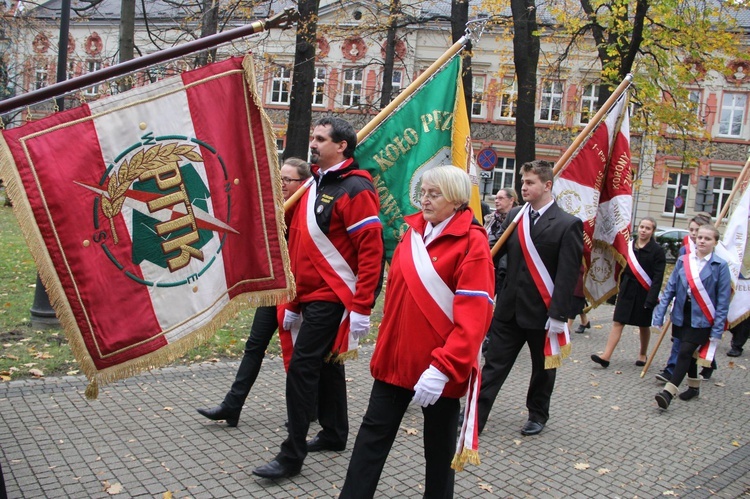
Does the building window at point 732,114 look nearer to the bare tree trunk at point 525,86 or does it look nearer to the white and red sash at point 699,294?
the bare tree trunk at point 525,86

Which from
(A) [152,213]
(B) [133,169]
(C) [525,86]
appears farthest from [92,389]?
(C) [525,86]

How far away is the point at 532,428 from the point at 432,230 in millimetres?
2820

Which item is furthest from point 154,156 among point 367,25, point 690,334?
point 367,25

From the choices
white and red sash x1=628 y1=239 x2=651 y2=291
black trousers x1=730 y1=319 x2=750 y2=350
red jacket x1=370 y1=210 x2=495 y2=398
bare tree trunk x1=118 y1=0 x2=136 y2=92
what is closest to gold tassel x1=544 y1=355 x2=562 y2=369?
red jacket x1=370 y1=210 x2=495 y2=398

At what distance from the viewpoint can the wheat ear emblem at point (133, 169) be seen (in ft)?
10.7

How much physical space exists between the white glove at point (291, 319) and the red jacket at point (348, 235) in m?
0.19

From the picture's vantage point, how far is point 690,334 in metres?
7.16

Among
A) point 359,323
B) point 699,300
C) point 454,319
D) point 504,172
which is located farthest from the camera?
point 504,172

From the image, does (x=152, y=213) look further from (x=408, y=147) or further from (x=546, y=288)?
(x=546, y=288)

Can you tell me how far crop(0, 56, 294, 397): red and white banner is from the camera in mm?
3080

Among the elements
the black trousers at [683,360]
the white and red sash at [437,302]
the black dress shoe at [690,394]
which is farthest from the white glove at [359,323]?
the black dress shoe at [690,394]

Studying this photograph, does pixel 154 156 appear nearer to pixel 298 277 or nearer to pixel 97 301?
pixel 97 301

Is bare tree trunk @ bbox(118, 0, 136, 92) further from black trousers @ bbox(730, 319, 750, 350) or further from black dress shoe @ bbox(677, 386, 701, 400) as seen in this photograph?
black trousers @ bbox(730, 319, 750, 350)

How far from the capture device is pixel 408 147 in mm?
5773
